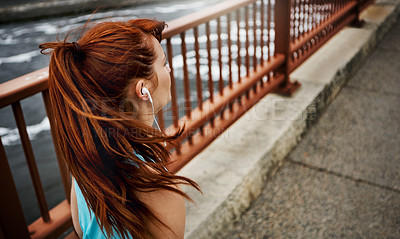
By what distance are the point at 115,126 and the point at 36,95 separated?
531 centimetres

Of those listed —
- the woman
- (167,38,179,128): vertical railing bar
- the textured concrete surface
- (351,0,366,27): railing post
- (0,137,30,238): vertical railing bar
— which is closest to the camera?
the woman

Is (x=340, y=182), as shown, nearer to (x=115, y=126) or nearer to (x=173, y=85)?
(x=173, y=85)

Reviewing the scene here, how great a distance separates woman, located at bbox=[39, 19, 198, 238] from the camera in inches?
36.6

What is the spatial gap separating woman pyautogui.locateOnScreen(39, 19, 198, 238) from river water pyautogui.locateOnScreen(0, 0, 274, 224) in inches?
8.9

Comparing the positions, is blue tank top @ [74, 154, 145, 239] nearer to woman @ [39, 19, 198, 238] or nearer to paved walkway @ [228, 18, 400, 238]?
woman @ [39, 19, 198, 238]

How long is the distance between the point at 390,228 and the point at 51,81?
83.5 inches

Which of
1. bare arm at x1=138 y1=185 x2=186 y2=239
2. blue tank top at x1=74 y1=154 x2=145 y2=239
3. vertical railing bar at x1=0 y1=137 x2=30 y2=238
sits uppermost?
bare arm at x1=138 y1=185 x2=186 y2=239

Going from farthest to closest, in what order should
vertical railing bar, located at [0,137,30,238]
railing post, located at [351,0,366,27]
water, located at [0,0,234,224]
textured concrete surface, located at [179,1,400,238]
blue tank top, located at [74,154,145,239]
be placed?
railing post, located at [351,0,366,27]
water, located at [0,0,234,224]
textured concrete surface, located at [179,1,400,238]
vertical railing bar, located at [0,137,30,238]
blue tank top, located at [74,154,145,239]

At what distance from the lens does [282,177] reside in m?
2.90

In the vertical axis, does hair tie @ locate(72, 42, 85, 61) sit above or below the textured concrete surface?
above

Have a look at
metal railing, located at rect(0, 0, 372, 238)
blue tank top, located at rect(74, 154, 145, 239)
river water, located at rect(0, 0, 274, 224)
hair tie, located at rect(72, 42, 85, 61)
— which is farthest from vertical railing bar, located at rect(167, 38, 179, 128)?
hair tie, located at rect(72, 42, 85, 61)

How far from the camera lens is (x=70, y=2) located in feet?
47.5

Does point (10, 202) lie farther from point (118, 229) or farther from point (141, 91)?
point (141, 91)

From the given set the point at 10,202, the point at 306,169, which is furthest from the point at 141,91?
the point at 306,169
